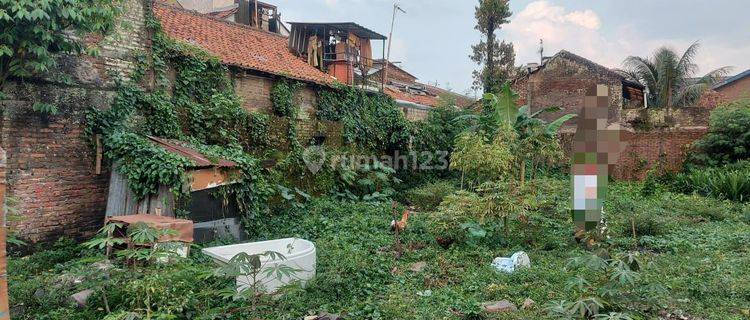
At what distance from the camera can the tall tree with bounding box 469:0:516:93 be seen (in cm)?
1752

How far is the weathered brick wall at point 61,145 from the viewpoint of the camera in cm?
639

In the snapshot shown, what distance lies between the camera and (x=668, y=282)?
4.87 metres

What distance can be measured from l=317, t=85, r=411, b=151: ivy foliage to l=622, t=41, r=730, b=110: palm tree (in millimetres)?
12132

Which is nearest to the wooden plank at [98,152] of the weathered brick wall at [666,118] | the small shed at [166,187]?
the small shed at [166,187]

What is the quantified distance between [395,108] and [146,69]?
7406 mm

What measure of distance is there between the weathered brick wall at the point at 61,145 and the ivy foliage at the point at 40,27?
1.44 ft

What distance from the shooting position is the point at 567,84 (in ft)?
57.8

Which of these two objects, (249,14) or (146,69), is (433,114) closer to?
(249,14)

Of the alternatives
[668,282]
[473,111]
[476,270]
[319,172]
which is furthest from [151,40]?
[473,111]

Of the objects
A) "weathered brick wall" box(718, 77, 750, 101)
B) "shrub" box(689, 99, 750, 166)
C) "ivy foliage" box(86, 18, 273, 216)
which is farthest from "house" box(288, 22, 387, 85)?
"weathered brick wall" box(718, 77, 750, 101)

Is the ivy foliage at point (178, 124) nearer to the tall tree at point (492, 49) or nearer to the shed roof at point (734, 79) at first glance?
the tall tree at point (492, 49)

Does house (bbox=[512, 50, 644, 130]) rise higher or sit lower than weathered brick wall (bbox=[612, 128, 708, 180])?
higher

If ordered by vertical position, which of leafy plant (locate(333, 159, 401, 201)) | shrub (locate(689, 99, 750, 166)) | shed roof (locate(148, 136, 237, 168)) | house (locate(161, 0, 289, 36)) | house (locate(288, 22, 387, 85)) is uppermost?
house (locate(161, 0, 289, 36))

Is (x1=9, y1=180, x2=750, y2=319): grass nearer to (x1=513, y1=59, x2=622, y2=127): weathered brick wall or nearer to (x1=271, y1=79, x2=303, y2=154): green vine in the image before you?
(x1=271, y1=79, x2=303, y2=154): green vine
